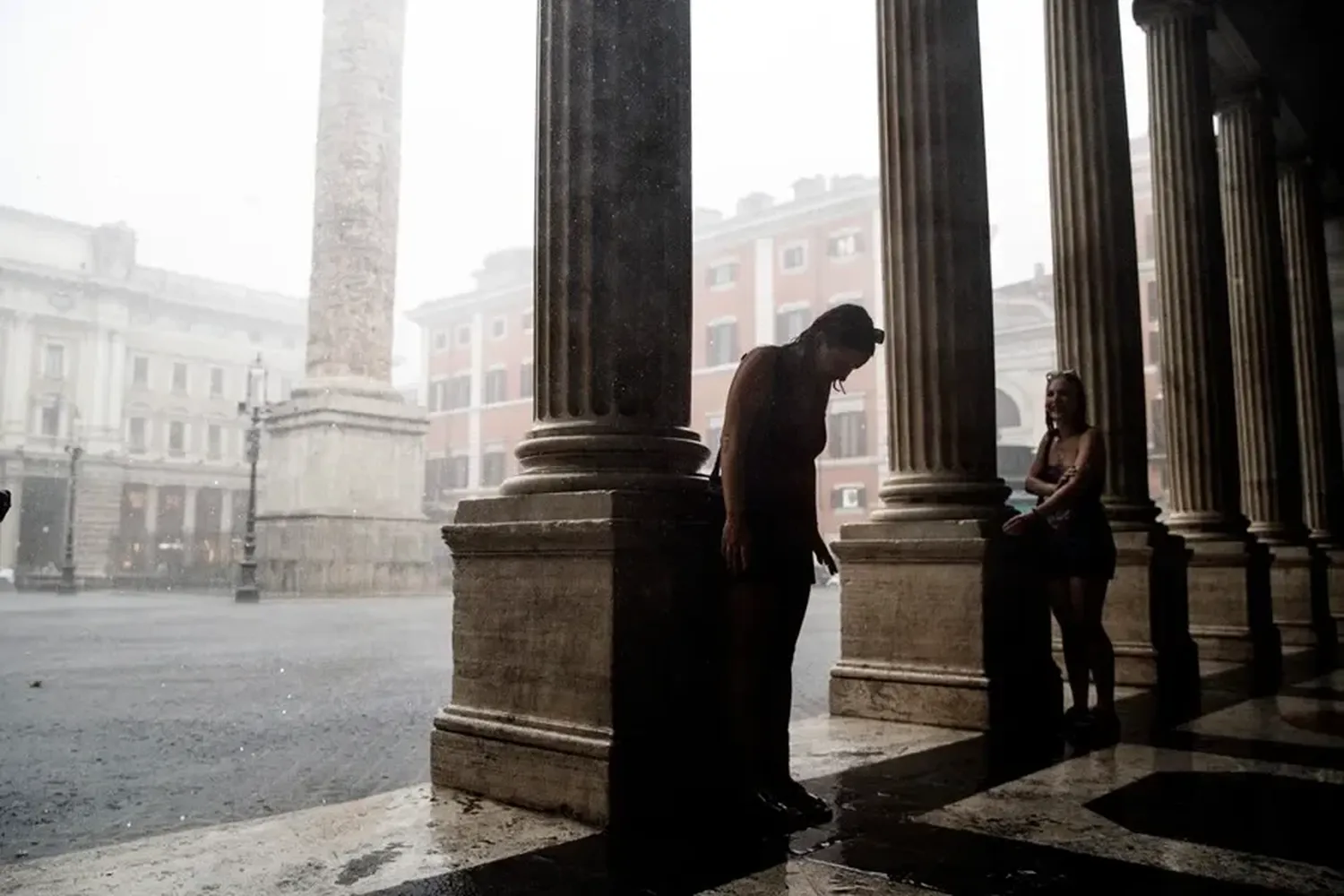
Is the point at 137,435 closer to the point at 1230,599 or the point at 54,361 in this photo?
the point at 54,361

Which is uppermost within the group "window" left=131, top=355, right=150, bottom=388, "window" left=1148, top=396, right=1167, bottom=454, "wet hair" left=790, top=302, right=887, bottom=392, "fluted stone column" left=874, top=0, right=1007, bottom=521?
"window" left=131, top=355, right=150, bottom=388

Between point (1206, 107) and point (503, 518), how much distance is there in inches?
290

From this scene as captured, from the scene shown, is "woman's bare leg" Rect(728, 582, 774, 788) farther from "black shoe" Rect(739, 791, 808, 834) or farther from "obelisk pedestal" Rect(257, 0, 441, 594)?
"obelisk pedestal" Rect(257, 0, 441, 594)

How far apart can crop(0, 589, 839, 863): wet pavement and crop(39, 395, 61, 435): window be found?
38.0 m

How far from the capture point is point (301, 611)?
1527 centimetres

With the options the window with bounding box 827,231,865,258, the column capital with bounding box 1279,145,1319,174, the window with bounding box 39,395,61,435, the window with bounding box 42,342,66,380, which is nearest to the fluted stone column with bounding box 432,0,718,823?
the column capital with bounding box 1279,145,1319,174

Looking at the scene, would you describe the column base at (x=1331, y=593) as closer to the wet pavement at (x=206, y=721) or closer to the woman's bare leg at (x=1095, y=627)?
the wet pavement at (x=206, y=721)

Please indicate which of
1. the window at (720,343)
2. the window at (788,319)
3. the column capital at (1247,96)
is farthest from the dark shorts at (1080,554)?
the window at (720,343)

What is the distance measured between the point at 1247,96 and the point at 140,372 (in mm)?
50578

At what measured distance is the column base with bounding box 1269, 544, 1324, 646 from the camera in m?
9.66

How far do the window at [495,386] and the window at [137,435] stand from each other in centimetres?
1891

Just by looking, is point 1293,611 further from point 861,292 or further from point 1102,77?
point 861,292

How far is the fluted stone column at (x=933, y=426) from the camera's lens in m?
4.99

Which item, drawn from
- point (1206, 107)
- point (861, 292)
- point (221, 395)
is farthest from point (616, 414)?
point (221, 395)
